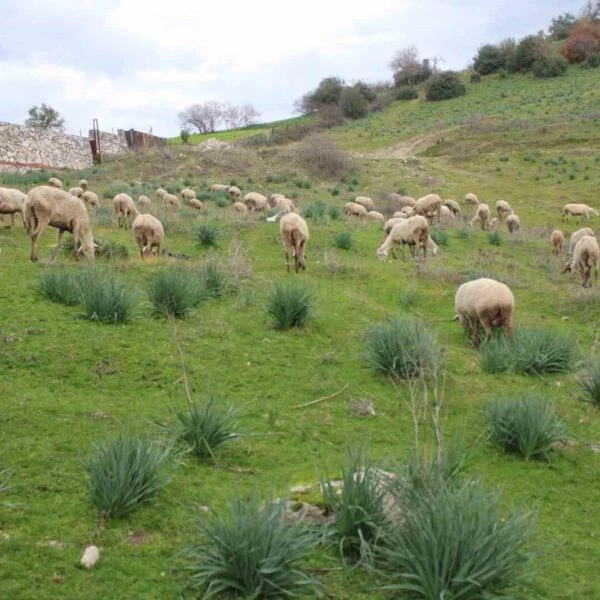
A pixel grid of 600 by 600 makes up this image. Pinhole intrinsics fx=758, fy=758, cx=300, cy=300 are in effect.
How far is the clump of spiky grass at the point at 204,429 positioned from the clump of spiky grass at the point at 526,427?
2.56 m

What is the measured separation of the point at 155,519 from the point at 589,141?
51.3 metres

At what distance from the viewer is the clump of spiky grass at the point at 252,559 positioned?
169 inches

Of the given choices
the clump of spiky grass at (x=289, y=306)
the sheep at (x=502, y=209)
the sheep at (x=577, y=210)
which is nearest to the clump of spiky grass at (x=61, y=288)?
the clump of spiky grass at (x=289, y=306)

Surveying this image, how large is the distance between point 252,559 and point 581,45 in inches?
3196

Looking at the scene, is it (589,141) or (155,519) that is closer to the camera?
(155,519)

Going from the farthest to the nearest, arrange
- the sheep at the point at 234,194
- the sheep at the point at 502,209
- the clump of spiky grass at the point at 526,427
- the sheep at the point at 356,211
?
the sheep at the point at 502,209 < the sheep at the point at 234,194 < the sheep at the point at 356,211 < the clump of spiky grass at the point at 526,427

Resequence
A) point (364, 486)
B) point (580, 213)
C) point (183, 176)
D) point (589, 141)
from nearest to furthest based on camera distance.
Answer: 1. point (364, 486)
2. point (580, 213)
3. point (183, 176)
4. point (589, 141)

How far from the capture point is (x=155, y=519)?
5250 mm

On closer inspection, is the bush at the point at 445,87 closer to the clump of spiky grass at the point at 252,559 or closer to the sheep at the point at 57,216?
the sheep at the point at 57,216

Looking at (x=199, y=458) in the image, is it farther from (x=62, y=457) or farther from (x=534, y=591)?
(x=534, y=591)

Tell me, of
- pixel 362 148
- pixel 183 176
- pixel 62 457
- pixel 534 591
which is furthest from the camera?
pixel 362 148

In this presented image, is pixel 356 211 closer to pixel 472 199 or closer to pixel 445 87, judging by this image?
pixel 472 199

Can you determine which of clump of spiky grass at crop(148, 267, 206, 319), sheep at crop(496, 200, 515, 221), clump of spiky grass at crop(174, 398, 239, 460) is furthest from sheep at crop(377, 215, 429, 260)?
sheep at crop(496, 200, 515, 221)

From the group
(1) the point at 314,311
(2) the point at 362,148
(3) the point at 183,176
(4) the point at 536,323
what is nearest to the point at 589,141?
(2) the point at 362,148
